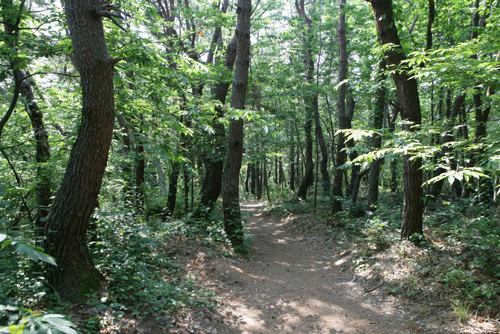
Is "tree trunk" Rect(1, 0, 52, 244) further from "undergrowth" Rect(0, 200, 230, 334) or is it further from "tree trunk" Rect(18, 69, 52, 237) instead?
"undergrowth" Rect(0, 200, 230, 334)

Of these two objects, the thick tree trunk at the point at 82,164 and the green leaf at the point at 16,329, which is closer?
the green leaf at the point at 16,329

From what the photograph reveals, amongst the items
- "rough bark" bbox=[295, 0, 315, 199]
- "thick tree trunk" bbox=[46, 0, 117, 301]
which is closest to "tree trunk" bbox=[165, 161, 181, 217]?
"thick tree trunk" bbox=[46, 0, 117, 301]

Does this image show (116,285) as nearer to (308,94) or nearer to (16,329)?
(16,329)

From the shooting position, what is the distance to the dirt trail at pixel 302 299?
4.43 metres

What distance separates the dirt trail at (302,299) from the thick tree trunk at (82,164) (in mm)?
2152

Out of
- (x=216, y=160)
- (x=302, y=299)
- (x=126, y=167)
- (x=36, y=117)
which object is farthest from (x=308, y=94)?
(x=36, y=117)

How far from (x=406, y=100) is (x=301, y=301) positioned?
4.89 meters

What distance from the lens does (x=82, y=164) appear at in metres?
3.81

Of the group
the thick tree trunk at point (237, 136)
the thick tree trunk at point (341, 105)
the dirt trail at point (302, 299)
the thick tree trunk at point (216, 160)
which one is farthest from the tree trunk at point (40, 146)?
the thick tree trunk at point (341, 105)

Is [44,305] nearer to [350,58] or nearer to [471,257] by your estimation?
[471,257]

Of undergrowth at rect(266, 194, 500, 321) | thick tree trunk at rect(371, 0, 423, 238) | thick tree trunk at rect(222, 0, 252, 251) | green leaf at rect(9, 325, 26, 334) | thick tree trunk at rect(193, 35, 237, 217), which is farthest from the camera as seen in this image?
thick tree trunk at rect(193, 35, 237, 217)

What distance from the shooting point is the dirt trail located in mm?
4426

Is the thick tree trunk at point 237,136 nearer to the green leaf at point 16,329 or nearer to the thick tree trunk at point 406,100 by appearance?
the thick tree trunk at point 406,100

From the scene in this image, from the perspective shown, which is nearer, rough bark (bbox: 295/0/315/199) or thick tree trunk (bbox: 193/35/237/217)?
thick tree trunk (bbox: 193/35/237/217)
